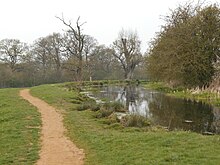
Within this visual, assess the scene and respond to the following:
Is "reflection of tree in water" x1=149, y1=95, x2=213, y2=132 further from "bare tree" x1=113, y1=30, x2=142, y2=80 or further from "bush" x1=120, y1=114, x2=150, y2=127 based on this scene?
"bare tree" x1=113, y1=30, x2=142, y2=80

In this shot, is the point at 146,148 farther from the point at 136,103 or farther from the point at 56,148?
the point at 136,103

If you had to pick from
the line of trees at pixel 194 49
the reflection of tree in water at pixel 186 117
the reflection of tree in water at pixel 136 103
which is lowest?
the reflection of tree in water at pixel 186 117

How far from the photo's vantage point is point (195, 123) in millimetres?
17391

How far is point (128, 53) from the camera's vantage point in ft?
259

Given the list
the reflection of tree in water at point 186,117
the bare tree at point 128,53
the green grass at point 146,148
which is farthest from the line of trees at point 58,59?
the green grass at point 146,148

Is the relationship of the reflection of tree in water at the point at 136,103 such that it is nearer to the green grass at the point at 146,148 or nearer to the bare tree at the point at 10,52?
the green grass at the point at 146,148

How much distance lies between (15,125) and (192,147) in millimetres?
8177

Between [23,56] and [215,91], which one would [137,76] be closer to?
[23,56]

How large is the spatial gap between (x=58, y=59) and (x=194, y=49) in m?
46.5

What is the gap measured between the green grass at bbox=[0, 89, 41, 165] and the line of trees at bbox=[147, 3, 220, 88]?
19564 mm

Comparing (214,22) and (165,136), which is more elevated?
(214,22)

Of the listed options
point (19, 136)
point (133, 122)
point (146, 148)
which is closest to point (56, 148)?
point (19, 136)

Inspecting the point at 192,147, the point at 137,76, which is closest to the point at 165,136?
the point at 192,147

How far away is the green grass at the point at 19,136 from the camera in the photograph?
386 inches
